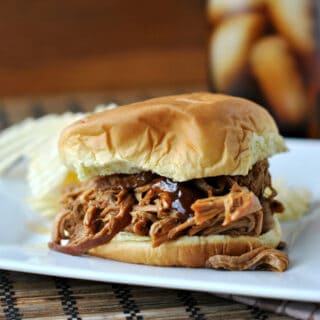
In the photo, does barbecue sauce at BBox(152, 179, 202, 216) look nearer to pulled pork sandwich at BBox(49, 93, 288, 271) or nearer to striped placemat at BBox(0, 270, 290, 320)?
pulled pork sandwich at BBox(49, 93, 288, 271)

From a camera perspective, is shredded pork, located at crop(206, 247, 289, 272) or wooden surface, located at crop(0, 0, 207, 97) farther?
wooden surface, located at crop(0, 0, 207, 97)

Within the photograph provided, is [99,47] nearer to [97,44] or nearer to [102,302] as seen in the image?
[97,44]

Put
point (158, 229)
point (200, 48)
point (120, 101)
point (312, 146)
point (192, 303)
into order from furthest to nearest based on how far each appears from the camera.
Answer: point (200, 48) → point (120, 101) → point (312, 146) → point (158, 229) → point (192, 303)

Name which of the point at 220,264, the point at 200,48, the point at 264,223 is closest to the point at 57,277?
the point at 220,264

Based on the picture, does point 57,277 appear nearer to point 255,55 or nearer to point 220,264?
point 220,264

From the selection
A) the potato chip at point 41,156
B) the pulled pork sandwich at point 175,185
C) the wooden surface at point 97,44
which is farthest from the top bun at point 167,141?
the wooden surface at point 97,44

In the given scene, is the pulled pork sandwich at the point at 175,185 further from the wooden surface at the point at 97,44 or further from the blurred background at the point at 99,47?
the wooden surface at the point at 97,44

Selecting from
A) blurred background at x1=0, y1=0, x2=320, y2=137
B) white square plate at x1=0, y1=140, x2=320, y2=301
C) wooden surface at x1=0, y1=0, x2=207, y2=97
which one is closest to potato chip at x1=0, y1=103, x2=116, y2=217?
white square plate at x1=0, y1=140, x2=320, y2=301
